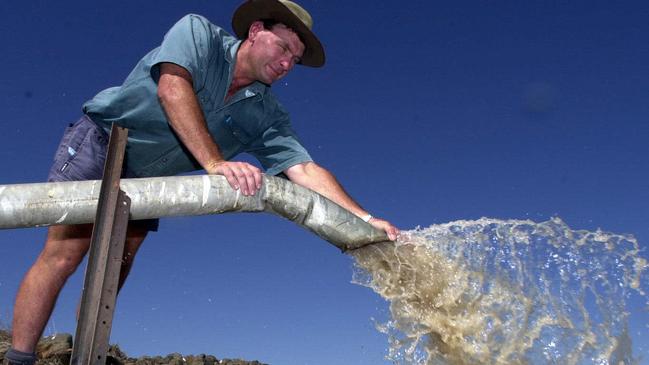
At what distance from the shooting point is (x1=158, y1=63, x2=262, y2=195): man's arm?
3262mm

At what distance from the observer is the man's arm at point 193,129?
10.7ft

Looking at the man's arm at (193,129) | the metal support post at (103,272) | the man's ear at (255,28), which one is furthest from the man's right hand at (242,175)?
the man's ear at (255,28)

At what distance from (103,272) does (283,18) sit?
2058 millimetres

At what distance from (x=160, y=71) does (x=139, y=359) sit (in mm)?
3796

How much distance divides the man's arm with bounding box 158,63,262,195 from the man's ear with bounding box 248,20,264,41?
0.69m

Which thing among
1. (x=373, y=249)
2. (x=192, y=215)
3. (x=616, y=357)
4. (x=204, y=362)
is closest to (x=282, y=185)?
(x=192, y=215)

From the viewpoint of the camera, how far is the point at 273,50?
14.0 feet

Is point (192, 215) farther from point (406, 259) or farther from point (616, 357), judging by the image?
point (616, 357)

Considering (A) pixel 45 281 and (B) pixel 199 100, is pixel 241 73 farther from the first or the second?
(A) pixel 45 281

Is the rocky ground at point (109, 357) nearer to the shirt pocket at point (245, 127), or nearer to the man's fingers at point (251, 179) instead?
the shirt pocket at point (245, 127)

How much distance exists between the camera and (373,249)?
382 cm

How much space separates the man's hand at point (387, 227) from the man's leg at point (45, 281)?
66.6 inches

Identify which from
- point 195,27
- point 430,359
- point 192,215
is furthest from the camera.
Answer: point 195,27

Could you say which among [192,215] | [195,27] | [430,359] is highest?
[195,27]
